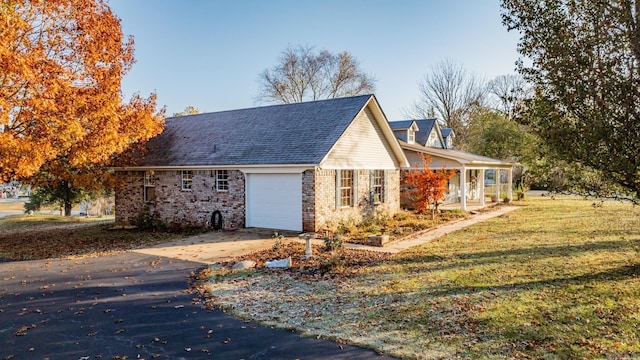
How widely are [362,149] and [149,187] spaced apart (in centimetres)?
1014

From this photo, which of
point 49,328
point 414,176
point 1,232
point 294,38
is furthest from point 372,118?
point 294,38

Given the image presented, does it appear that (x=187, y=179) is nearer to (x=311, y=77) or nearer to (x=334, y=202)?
(x=334, y=202)

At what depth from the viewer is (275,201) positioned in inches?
619

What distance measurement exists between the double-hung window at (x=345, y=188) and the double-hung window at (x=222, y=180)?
452cm

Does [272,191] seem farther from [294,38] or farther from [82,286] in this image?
[294,38]

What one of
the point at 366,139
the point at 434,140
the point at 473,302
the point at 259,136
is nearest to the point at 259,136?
the point at 259,136

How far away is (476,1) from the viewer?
14.1 m

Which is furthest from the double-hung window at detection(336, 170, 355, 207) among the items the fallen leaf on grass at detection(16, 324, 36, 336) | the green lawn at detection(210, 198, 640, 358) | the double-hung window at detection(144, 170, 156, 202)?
the fallen leaf on grass at detection(16, 324, 36, 336)

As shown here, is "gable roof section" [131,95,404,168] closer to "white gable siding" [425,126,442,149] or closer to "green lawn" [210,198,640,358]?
"green lawn" [210,198,640,358]

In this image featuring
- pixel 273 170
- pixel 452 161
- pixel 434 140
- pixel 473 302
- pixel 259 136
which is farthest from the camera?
pixel 434 140

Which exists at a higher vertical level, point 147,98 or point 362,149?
point 147,98

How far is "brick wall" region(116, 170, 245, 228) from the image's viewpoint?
16469mm

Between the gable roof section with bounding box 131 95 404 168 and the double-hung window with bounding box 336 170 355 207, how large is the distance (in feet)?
6.09

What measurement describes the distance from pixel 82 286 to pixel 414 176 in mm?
14132
